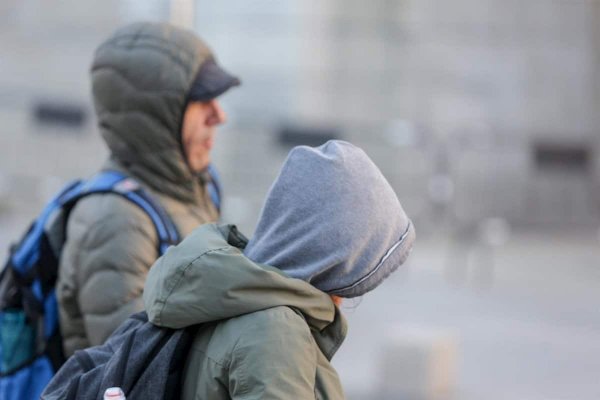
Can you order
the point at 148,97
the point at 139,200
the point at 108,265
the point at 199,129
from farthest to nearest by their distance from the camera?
1. the point at 199,129
2. the point at 148,97
3. the point at 139,200
4. the point at 108,265

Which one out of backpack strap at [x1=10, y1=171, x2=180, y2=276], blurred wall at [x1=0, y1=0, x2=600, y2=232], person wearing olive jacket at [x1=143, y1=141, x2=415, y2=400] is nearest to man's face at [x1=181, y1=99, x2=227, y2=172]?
backpack strap at [x1=10, y1=171, x2=180, y2=276]

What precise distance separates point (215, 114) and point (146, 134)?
0.81ft

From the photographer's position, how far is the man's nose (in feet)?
10.2

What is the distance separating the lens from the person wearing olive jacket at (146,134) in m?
2.77

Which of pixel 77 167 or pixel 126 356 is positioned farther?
pixel 77 167

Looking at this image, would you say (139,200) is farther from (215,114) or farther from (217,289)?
(217,289)

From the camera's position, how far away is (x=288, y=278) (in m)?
1.87

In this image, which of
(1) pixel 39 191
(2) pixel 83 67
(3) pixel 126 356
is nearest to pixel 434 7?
(2) pixel 83 67

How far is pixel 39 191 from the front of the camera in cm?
1831

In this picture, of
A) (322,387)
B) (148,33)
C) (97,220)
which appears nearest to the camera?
(322,387)

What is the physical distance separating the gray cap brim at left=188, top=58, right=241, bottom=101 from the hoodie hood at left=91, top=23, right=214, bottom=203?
0.02 meters

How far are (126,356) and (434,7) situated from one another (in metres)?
17.0

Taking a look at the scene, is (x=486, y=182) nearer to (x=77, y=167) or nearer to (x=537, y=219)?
(x=537, y=219)

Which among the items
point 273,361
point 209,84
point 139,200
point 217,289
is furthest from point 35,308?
point 273,361
